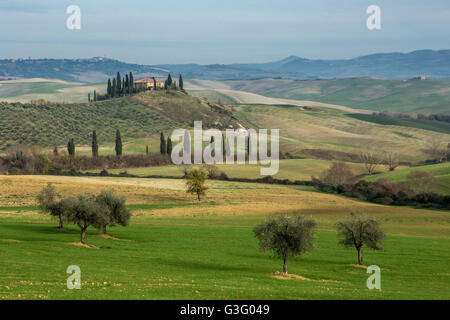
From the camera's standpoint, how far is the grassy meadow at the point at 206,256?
31.1 metres

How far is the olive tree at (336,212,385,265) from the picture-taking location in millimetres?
47875

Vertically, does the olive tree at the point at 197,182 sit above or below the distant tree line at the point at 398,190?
above

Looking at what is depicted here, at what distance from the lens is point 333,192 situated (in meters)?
107

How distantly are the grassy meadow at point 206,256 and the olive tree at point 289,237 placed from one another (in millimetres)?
1632

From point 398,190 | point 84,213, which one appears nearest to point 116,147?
point 398,190

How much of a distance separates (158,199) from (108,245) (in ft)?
132

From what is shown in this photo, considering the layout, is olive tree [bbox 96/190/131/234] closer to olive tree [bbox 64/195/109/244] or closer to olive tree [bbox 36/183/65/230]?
olive tree [bbox 36/183/65/230]

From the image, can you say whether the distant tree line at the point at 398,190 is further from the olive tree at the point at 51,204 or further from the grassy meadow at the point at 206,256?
the olive tree at the point at 51,204

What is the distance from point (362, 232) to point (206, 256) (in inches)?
522

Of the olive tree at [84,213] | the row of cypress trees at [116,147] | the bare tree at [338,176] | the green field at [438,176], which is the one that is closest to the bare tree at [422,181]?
the green field at [438,176]

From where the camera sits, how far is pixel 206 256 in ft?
153

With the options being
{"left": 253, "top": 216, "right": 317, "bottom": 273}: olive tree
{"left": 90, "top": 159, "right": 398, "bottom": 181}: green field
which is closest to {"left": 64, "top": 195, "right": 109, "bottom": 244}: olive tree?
{"left": 253, "top": 216, "right": 317, "bottom": 273}: olive tree

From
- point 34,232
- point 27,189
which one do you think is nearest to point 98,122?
point 27,189
